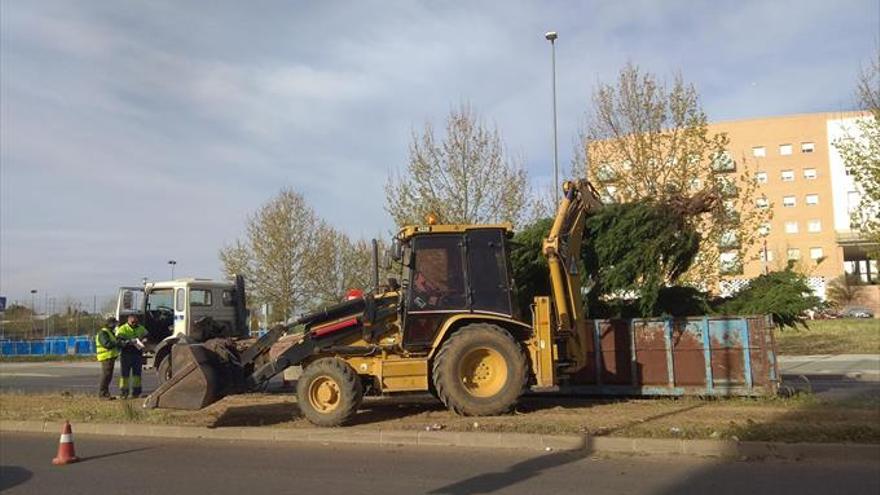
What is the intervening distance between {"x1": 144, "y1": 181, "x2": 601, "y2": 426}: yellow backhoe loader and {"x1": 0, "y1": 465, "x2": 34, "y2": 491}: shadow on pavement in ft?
7.13

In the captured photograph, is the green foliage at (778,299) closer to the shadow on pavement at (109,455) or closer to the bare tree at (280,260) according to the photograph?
the shadow on pavement at (109,455)

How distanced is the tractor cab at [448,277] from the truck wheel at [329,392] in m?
1.02

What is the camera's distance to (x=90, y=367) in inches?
1154

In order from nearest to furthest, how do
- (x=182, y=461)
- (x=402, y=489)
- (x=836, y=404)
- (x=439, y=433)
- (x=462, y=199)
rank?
(x=402, y=489) < (x=182, y=461) < (x=439, y=433) < (x=836, y=404) < (x=462, y=199)

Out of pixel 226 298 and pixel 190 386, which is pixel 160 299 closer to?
pixel 226 298

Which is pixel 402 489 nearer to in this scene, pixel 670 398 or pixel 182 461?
pixel 182 461

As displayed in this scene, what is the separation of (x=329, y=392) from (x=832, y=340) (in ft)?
81.5

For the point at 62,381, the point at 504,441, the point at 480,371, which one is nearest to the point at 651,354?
the point at 480,371

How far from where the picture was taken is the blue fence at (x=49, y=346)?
125 feet

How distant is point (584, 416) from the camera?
1012cm

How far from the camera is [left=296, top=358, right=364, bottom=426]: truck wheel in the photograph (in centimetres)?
1014

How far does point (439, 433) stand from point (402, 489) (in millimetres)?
2269

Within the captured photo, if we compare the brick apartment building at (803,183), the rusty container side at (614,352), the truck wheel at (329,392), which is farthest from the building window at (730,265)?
→ the brick apartment building at (803,183)

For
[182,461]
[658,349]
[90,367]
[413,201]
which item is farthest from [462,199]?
[90,367]
